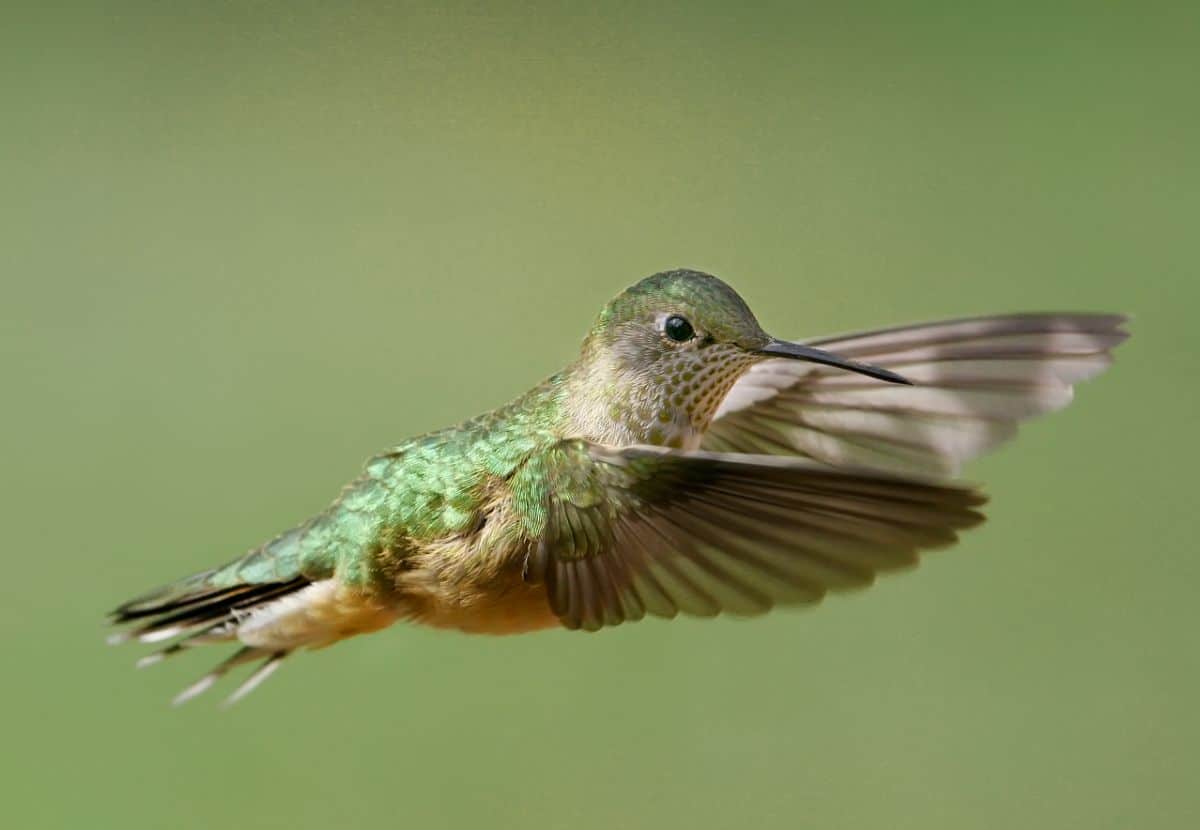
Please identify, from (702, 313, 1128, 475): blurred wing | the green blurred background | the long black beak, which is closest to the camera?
the long black beak

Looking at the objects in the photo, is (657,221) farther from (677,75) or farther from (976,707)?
(976,707)

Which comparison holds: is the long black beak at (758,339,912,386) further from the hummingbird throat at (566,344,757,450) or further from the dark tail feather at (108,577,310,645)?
the dark tail feather at (108,577,310,645)

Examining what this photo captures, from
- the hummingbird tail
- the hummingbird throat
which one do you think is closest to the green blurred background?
the hummingbird tail

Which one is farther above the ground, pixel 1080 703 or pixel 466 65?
pixel 466 65

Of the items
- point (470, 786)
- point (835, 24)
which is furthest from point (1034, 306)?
point (470, 786)

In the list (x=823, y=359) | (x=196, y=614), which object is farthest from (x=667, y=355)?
(x=196, y=614)

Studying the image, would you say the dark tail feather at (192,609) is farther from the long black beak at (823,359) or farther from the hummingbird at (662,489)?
the long black beak at (823,359)

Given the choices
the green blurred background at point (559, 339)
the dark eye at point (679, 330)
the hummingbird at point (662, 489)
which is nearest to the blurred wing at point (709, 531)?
the hummingbird at point (662, 489)
